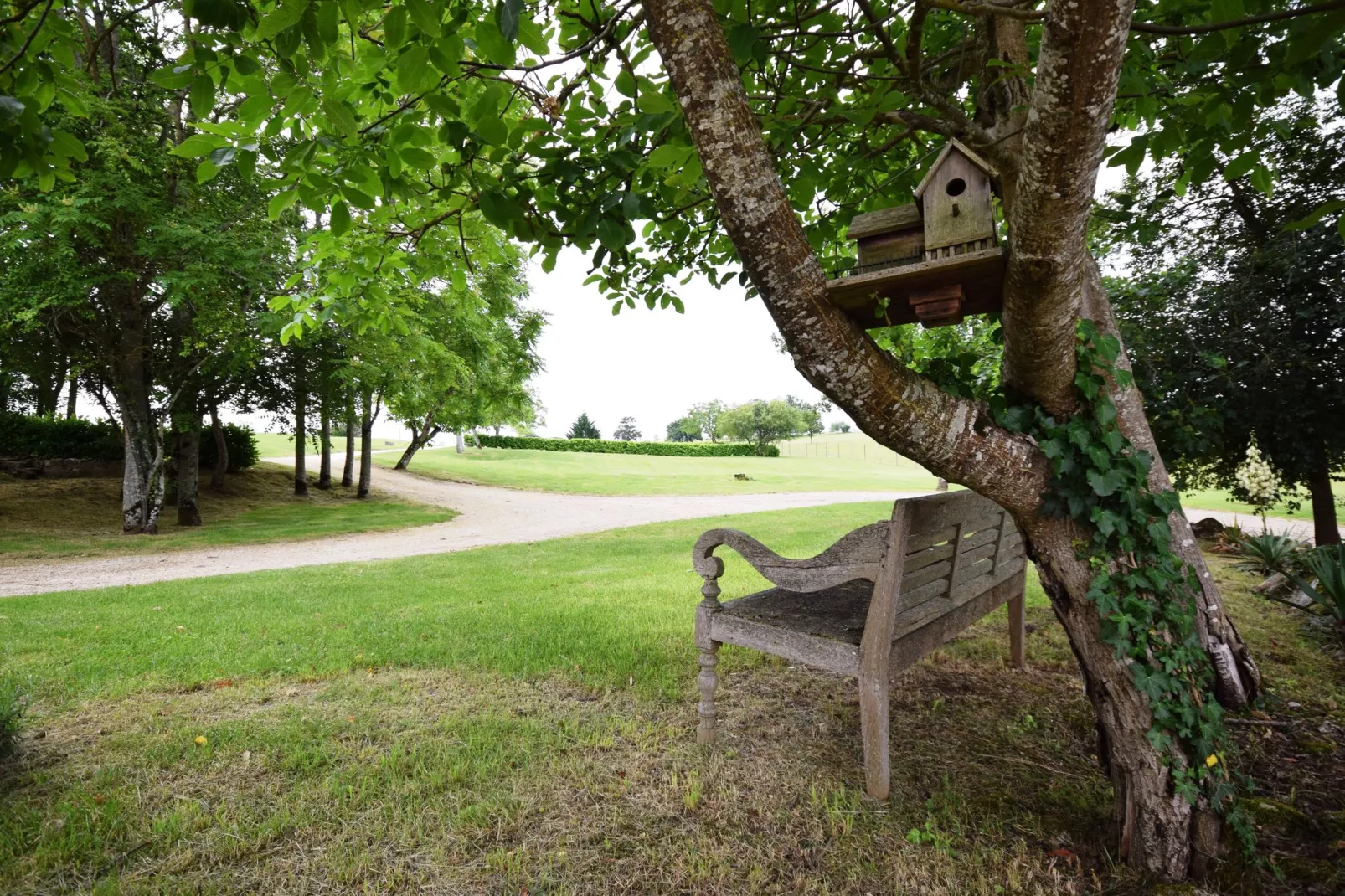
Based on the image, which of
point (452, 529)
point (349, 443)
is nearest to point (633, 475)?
point (349, 443)

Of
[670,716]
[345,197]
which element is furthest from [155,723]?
→ [345,197]

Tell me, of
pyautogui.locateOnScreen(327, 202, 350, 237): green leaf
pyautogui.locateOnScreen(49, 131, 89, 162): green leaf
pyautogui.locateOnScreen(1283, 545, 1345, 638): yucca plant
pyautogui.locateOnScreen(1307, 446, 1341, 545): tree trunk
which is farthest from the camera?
pyautogui.locateOnScreen(1307, 446, 1341, 545): tree trunk

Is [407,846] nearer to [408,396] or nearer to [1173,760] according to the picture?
[1173,760]

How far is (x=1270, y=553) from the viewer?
7027mm

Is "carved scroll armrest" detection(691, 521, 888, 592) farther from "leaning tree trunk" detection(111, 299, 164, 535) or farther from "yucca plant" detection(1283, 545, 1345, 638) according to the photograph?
"leaning tree trunk" detection(111, 299, 164, 535)

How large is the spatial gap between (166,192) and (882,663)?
15.9m

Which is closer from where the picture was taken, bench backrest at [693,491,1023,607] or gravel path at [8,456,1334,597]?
bench backrest at [693,491,1023,607]

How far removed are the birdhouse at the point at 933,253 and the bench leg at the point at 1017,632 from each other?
2.91 metres

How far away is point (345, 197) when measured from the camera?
2.52m

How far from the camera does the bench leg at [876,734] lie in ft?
9.11

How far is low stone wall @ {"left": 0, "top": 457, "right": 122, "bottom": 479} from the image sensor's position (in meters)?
17.7

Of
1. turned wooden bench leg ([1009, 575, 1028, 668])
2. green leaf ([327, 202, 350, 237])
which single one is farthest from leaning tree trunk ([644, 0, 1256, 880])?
turned wooden bench leg ([1009, 575, 1028, 668])

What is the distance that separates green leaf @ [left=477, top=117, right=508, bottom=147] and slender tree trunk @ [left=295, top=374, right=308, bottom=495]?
17.2 meters

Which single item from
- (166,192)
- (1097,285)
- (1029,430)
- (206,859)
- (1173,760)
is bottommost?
(206,859)
